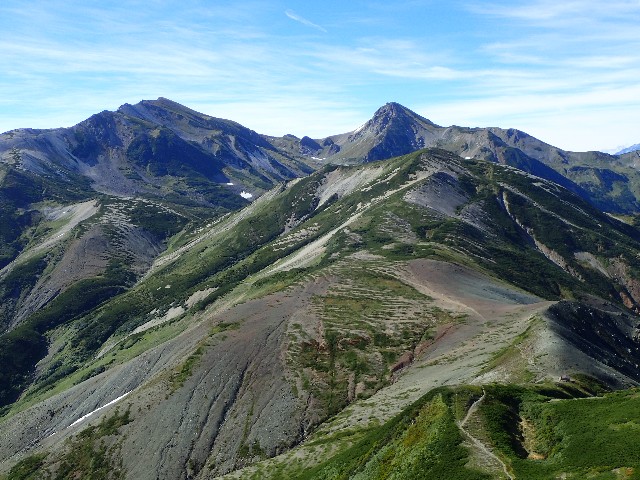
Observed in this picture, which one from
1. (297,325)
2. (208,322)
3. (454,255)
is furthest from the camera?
(454,255)

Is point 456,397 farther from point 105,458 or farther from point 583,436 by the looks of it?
point 105,458

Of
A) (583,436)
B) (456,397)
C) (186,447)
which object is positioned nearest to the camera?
(583,436)

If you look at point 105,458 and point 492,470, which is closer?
point 492,470

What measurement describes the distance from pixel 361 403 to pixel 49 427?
9252 centimetres

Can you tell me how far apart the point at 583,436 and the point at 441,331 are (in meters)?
79.6

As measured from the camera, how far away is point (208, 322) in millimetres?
152625

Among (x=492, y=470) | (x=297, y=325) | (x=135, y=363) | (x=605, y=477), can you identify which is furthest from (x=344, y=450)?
(x=135, y=363)

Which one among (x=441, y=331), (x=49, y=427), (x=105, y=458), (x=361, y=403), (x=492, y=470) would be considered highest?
(x=492, y=470)

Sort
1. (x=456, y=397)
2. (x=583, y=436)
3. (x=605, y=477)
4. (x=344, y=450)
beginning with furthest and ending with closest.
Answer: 1. (x=344, y=450)
2. (x=456, y=397)
3. (x=583, y=436)
4. (x=605, y=477)

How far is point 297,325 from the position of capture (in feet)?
465

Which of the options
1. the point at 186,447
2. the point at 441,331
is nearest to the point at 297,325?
the point at 441,331

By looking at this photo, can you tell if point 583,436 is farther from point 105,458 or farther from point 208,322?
point 208,322

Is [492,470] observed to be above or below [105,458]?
above

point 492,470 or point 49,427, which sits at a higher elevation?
point 492,470
